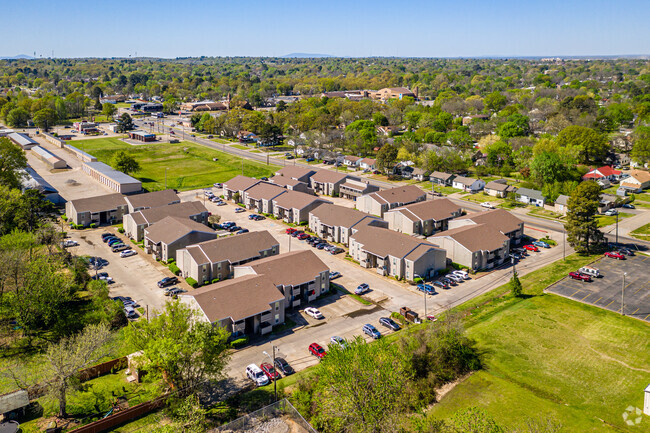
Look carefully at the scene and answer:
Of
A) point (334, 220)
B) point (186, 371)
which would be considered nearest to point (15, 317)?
point (186, 371)

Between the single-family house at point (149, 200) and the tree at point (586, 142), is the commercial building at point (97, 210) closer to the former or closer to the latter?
the single-family house at point (149, 200)

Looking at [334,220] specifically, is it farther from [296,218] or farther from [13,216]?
[13,216]

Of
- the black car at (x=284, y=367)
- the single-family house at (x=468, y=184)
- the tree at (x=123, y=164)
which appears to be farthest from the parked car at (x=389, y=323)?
the tree at (x=123, y=164)

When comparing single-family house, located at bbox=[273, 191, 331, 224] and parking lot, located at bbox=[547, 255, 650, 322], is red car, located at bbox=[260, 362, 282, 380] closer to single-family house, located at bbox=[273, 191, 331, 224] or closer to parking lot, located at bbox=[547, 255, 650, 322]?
parking lot, located at bbox=[547, 255, 650, 322]

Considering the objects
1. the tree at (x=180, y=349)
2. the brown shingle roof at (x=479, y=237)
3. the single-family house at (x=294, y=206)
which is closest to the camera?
the tree at (x=180, y=349)

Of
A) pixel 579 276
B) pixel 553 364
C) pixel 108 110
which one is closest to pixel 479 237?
pixel 579 276

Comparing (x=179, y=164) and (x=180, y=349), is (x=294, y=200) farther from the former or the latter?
(x=179, y=164)
